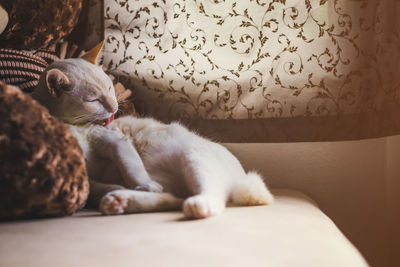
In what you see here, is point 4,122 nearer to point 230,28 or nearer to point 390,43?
point 230,28

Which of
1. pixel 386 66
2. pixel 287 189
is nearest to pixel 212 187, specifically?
pixel 287 189

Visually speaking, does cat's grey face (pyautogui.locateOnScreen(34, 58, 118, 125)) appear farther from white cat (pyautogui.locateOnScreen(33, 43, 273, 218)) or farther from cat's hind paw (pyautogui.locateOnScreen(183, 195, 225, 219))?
cat's hind paw (pyautogui.locateOnScreen(183, 195, 225, 219))

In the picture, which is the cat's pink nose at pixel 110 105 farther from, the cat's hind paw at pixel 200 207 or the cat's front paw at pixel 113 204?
the cat's hind paw at pixel 200 207

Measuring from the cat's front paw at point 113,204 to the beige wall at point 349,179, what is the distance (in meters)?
0.70

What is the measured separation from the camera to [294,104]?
1595 mm

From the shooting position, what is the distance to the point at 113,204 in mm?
1055

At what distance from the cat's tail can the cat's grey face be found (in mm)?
416

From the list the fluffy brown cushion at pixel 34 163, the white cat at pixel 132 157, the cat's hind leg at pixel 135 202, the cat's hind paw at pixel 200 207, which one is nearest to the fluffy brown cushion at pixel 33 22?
the white cat at pixel 132 157

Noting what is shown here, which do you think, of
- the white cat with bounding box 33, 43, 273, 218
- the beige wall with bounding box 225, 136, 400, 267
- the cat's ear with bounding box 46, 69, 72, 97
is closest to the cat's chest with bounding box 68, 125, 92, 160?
the white cat with bounding box 33, 43, 273, 218

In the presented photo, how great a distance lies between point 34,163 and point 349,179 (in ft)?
3.86

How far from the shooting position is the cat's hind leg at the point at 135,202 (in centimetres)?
106

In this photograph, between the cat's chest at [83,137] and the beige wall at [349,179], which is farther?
the beige wall at [349,179]

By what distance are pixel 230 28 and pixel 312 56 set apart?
0.32m

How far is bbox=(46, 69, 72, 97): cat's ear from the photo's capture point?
1.12m
